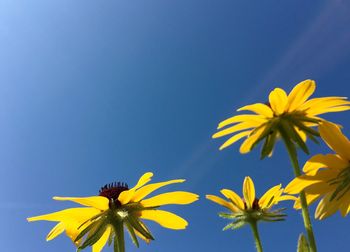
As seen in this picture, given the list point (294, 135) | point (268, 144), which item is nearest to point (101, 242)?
point (268, 144)

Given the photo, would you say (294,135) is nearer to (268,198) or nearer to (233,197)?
(268,198)

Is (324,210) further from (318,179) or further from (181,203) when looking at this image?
(181,203)

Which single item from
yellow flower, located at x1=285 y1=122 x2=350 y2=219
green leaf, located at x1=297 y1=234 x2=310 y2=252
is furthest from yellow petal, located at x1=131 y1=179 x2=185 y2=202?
green leaf, located at x1=297 y1=234 x2=310 y2=252

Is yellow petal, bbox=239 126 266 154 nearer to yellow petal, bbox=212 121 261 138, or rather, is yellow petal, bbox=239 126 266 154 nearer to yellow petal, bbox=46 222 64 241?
yellow petal, bbox=212 121 261 138

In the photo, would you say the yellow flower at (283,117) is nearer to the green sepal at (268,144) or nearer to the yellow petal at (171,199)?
the green sepal at (268,144)

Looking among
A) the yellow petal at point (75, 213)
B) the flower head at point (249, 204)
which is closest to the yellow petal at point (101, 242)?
the yellow petal at point (75, 213)
